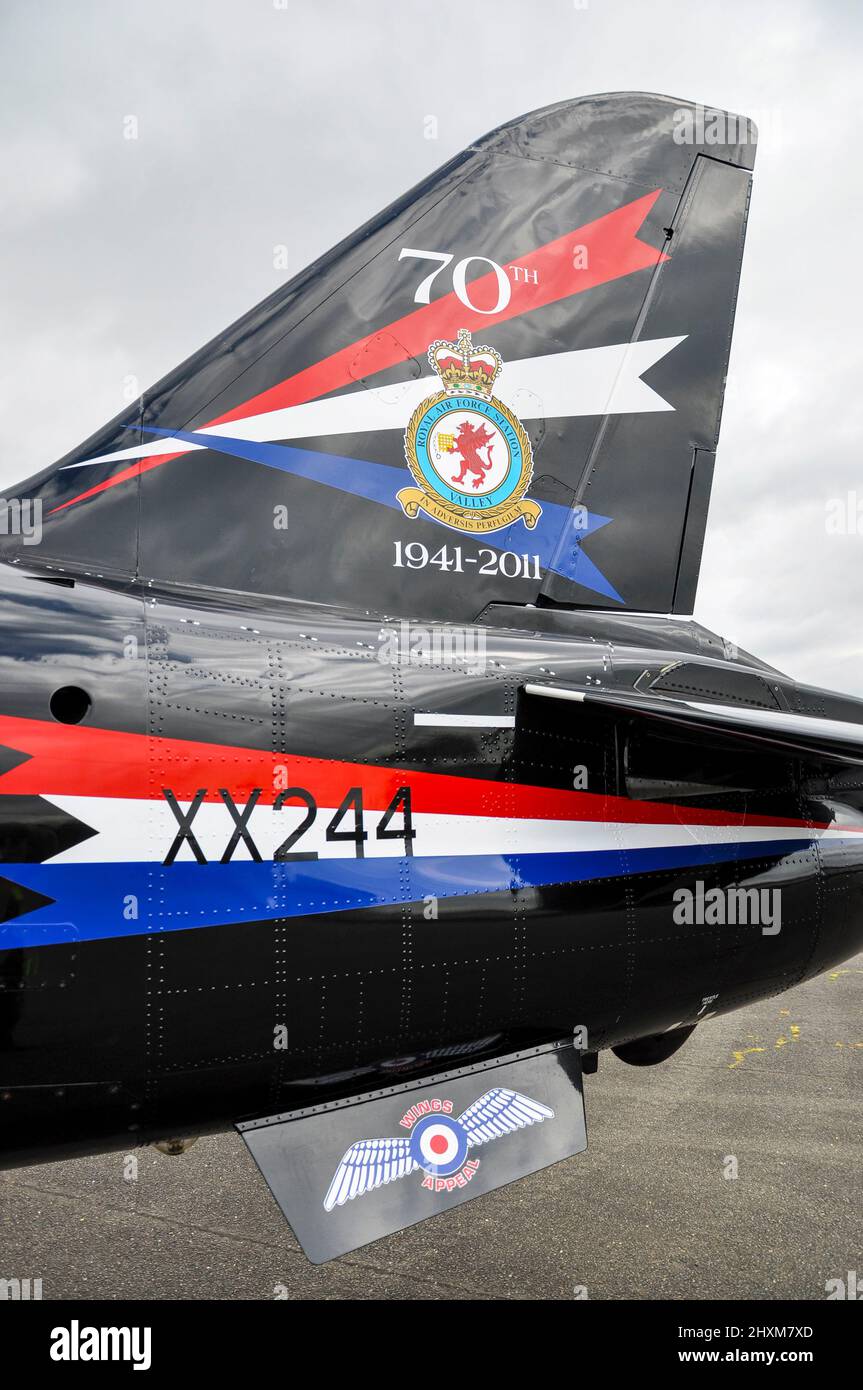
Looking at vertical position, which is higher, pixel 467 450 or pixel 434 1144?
pixel 467 450

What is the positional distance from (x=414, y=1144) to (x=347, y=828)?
3.27 ft

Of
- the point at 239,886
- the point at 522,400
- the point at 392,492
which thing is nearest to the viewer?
the point at 239,886

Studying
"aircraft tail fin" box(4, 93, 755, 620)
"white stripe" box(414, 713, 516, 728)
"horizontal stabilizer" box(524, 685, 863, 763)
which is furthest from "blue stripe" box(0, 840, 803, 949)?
"aircraft tail fin" box(4, 93, 755, 620)

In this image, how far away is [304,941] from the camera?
8.75 ft

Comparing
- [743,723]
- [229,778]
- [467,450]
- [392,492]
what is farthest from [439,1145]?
[467,450]

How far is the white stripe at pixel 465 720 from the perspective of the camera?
2984mm

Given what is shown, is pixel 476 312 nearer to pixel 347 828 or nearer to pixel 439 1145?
pixel 347 828

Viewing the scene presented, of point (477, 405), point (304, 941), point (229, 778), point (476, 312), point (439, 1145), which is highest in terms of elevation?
point (476, 312)

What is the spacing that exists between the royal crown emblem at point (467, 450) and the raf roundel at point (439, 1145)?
2.17m

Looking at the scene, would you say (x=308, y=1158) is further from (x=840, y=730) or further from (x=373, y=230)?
(x=373, y=230)

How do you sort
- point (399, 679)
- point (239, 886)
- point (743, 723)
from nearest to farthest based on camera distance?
point (239, 886) < point (743, 723) < point (399, 679)

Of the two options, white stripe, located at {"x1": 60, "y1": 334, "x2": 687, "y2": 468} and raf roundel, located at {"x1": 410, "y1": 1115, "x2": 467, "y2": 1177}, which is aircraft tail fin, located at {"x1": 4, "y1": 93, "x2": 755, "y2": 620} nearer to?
white stripe, located at {"x1": 60, "y1": 334, "x2": 687, "y2": 468}

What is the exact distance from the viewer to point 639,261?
4.13 meters
